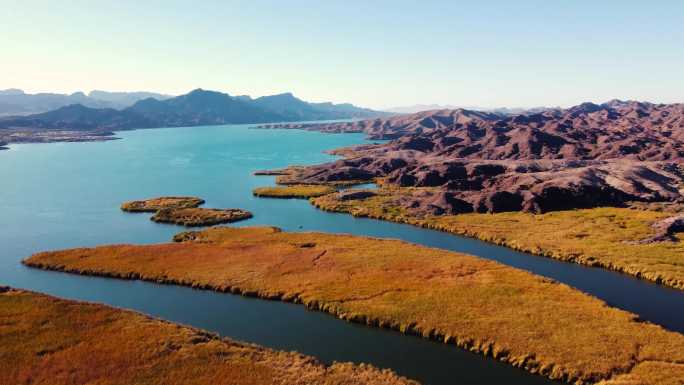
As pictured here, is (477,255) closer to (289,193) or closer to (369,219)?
(369,219)

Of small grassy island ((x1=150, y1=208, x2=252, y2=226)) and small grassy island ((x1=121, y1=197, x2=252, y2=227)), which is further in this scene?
small grassy island ((x1=121, y1=197, x2=252, y2=227))

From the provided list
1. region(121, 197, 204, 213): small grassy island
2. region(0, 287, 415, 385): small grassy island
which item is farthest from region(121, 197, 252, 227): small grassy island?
region(0, 287, 415, 385): small grassy island

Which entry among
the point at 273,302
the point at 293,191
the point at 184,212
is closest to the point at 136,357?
the point at 273,302

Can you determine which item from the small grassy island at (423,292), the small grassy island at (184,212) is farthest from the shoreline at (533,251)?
the small grassy island at (184,212)

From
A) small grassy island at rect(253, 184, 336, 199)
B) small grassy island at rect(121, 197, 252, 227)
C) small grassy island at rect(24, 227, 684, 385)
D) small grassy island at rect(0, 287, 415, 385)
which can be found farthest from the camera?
small grassy island at rect(253, 184, 336, 199)

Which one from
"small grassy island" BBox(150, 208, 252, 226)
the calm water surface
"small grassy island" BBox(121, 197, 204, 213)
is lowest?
the calm water surface

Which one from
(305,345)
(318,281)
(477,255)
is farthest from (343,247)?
(305,345)

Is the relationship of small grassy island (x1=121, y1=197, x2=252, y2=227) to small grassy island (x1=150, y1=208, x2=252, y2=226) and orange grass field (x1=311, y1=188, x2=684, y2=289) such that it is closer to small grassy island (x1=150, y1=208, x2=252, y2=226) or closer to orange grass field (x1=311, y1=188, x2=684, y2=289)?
small grassy island (x1=150, y1=208, x2=252, y2=226)

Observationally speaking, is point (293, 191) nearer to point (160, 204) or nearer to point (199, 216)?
point (160, 204)
